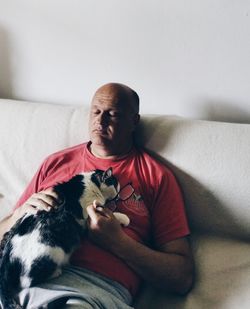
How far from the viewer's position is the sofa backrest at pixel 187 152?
1376 mm

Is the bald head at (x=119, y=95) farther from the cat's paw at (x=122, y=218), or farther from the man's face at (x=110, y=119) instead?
the cat's paw at (x=122, y=218)

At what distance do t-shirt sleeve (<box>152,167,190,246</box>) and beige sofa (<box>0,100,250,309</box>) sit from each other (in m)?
0.06

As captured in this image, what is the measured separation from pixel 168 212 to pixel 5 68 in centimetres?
117

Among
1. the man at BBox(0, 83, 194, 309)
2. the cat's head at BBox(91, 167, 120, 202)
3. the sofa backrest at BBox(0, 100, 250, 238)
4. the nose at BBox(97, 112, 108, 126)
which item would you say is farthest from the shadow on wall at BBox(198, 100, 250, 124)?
the cat's head at BBox(91, 167, 120, 202)

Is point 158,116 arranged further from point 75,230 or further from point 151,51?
point 75,230

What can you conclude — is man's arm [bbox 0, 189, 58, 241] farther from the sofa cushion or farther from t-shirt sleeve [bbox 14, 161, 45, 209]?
the sofa cushion

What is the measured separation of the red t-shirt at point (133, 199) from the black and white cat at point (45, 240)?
0.32 ft

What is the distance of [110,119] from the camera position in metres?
1.44

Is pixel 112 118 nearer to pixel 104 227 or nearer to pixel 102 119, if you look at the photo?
pixel 102 119

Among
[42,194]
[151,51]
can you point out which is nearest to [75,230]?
[42,194]

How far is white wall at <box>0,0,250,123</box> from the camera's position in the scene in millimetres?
1552

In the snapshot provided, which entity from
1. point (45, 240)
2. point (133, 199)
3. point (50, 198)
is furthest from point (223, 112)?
point (45, 240)

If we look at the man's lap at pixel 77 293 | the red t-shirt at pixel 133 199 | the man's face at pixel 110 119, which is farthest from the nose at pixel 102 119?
the man's lap at pixel 77 293

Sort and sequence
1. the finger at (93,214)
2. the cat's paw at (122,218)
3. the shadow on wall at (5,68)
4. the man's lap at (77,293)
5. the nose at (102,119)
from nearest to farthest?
the man's lap at (77,293)
the finger at (93,214)
the cat's paw at (122,218)
the nose at (102,119)
the shadow on wall at (5,68)
